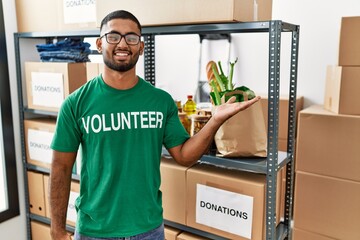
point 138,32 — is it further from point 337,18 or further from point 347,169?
point 337,18

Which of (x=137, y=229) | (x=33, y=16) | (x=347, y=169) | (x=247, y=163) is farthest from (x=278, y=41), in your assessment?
(x=33, y=16)

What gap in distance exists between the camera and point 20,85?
2365 millimetres

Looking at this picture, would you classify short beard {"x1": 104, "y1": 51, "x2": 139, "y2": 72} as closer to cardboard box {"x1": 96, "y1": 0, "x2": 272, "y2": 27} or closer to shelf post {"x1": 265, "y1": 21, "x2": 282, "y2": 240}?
cardboard box {"x1": 96, "y1": 0, "x2": 272, "y2": 27}

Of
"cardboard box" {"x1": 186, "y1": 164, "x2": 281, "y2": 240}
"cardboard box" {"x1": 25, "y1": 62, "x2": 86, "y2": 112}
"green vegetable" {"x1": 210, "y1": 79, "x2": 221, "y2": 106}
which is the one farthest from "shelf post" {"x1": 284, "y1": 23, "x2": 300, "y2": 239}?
"cardboard box" {"x1": 25, "y1": 62, "x2": 86, "y2": 112}

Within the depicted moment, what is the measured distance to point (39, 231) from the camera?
246 cm

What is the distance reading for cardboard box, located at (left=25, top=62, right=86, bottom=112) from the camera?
7.11 feet

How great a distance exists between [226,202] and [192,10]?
85cm

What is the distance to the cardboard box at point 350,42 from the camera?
1.95 m

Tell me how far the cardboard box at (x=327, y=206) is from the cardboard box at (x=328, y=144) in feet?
0.18

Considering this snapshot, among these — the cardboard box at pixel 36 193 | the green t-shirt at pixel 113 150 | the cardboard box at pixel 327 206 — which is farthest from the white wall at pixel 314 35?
the cardboard box at pixel 36 193

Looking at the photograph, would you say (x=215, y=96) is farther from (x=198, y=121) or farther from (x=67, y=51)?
(x=67, y=51)

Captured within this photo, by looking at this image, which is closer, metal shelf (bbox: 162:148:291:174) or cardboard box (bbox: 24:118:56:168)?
metal shelf (bbox: 162:148:291:174)

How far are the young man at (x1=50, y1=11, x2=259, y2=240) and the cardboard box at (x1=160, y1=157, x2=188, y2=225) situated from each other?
0.35m

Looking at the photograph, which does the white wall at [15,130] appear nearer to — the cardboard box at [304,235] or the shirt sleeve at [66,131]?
the shirt sleeve at [66,131]
